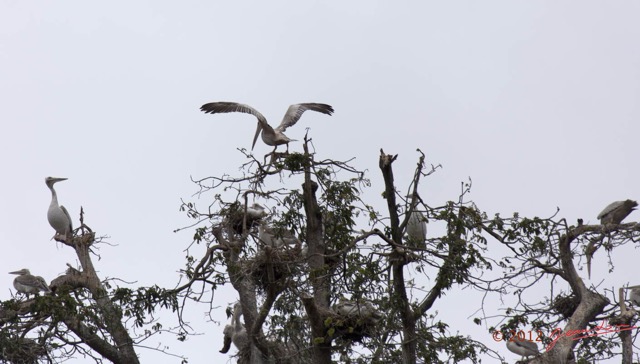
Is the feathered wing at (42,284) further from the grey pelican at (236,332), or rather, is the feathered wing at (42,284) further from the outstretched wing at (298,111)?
the outstretched wing at (298,111)

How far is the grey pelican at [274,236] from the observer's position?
1380cm

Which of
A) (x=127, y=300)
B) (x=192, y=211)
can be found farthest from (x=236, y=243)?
(x=127, y=300)

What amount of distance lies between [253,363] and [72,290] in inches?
104

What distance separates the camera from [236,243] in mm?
13758

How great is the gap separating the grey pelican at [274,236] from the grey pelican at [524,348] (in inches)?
146

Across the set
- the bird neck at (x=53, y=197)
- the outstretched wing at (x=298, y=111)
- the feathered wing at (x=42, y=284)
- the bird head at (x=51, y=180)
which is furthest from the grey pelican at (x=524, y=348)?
the bird head at (x=51, y=180)

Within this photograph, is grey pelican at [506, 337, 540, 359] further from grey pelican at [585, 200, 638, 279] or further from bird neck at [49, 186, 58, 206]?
bird neck at [49, 186, 58, 206]

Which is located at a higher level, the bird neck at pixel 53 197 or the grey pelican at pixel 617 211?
→ the bird neck at pixel 53 197

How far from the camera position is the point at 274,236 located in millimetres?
14000

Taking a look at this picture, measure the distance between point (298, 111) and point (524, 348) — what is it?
479 centimetres

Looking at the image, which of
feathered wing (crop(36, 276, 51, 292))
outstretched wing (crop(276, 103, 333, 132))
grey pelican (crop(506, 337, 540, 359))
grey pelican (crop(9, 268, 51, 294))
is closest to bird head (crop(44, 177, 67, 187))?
grey pelican (crop(9, 268, 51, 294))

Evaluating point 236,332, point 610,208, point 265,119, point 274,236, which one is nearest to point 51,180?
point 236,332

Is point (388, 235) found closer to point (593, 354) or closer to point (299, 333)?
point (299, 333)

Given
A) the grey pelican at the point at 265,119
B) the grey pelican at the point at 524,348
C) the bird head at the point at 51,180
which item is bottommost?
the grey pelican at the point at 524,348
